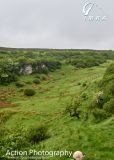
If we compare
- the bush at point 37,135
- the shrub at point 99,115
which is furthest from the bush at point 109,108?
the bush at point 37,135

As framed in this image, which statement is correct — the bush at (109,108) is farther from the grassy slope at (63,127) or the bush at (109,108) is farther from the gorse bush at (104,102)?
the grassy slope at (63,127)

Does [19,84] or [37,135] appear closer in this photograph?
[37,135]

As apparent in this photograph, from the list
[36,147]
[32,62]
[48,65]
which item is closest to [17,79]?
[32,62]

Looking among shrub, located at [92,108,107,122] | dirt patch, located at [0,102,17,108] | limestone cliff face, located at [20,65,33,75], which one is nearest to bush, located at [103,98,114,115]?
shrub, located at [92,108,107,122]

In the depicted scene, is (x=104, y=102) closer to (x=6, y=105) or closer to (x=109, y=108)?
(x=109, y=108)

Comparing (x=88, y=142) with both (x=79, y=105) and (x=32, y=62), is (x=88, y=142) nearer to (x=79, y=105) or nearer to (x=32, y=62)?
(x=79, y=105)

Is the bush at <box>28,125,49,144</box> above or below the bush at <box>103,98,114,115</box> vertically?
below

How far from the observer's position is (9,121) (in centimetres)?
Result: 7125

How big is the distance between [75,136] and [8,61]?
12189 centimetres

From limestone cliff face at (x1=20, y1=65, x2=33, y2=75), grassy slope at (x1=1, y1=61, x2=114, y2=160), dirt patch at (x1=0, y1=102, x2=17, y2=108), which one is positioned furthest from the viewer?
limestone cliff face at (x1=20, y1=65, x2=33, y2=75)

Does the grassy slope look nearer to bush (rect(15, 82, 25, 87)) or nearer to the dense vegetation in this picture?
the dense vegetation

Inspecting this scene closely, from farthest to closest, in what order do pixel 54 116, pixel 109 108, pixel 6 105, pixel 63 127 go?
1. pixel 6 105
2. pixel 54 116
3. pixel 109 108
4. pixel 63 127

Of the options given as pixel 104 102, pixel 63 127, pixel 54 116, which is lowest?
pixel 54 116

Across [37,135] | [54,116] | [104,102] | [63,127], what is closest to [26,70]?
[54,116]
